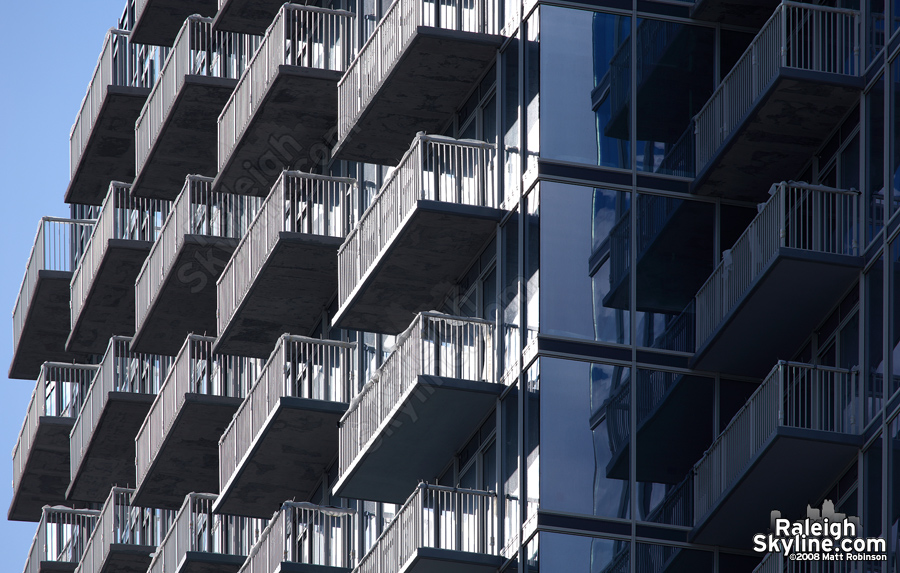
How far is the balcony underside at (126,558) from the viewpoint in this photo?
4506 centimetres

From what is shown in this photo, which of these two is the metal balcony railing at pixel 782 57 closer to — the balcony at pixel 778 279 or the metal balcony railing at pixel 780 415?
the balcony at pixel 778 279

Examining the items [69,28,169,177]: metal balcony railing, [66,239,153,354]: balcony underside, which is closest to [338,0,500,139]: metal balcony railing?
[66,239,153,354]: balcony underside

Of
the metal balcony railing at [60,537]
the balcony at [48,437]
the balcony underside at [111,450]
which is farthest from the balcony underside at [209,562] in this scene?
the metal balcony railing at [60,537]

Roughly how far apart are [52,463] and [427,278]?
20.5m

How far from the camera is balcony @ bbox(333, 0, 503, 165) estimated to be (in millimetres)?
31594

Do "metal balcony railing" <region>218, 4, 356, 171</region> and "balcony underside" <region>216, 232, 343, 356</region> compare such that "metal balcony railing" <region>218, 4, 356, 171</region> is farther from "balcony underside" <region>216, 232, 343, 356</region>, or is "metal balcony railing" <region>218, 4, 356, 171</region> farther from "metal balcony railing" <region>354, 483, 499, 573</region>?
"metal balcony railing" <region>354, 483, 499, 573</region>

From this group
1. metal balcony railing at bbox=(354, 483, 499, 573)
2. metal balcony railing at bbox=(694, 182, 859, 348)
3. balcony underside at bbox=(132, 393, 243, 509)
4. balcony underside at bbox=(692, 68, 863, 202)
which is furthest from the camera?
balcony underside at bbox=(132, 393, 243, 509)

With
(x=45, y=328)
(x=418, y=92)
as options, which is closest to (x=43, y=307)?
(x=45, y=328)

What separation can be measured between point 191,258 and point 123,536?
802 centimetres

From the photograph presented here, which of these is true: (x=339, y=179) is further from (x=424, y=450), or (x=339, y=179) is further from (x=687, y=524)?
(x=687, y=524)

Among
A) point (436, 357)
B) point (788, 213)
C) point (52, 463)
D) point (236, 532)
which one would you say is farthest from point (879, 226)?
point (52, 463)

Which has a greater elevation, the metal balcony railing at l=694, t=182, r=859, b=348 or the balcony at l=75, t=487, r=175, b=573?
the balcony at l=75, t=487, r=175, b=573

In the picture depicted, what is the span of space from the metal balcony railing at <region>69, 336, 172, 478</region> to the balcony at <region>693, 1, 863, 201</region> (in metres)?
17.2

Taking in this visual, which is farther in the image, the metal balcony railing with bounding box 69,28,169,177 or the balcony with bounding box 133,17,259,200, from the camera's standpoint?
the metal balcony railing with bounding box 69,28,169,177
